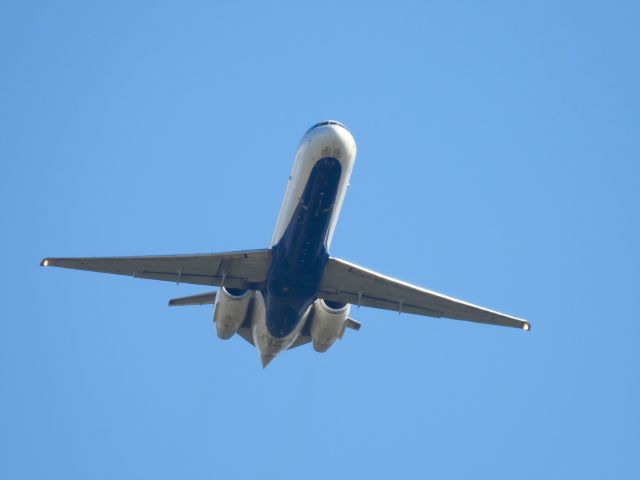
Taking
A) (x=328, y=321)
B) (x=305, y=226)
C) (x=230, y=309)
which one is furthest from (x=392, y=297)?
(x=230, y=309)

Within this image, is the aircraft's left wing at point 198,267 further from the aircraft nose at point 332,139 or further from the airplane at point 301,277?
the aircraft nose at point 332,139

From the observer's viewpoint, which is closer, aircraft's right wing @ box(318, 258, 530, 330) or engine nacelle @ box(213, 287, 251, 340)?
aircraft's right wing @ box(318, 258, 530, 330)

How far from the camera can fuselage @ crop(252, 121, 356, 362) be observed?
42.5 metres

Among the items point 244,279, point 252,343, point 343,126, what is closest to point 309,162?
point 343,126

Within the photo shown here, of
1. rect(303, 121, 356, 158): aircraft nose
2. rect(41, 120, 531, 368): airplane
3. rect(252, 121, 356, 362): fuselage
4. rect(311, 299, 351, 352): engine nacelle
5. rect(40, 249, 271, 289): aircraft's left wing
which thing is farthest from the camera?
rect(311, 299, 351, 352): engine nacelle

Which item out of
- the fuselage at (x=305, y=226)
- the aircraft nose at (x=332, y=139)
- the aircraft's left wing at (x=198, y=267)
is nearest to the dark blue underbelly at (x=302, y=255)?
the fuselage at (x=305, y=226)

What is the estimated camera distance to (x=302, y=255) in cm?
4416

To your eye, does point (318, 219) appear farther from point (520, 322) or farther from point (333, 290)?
point (520, 322)

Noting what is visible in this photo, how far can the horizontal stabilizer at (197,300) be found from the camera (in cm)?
4810

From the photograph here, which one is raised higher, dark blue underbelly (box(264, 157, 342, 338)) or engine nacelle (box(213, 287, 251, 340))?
dark blue underbelly (box(264, 157, 342, 338))

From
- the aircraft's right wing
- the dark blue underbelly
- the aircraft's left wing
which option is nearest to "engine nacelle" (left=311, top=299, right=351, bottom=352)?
the aircraft's right wing

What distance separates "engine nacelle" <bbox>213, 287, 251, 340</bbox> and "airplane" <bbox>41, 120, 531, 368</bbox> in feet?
0.14

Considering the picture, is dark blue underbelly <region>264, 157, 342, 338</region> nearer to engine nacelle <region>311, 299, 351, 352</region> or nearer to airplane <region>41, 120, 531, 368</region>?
airplane <region>41, 120, 531, 368</region>

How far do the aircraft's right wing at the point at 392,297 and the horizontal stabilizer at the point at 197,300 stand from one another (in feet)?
16.7
